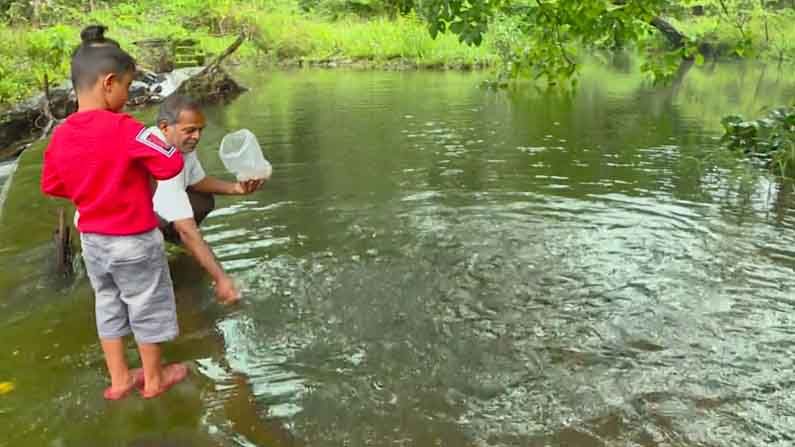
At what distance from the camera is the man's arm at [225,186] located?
379cm

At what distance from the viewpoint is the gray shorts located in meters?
2.96

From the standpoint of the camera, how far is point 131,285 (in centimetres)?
304


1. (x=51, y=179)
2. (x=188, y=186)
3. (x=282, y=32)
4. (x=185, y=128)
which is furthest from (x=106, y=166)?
(x=282, y=32)

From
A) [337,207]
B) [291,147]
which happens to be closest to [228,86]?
[291,147]

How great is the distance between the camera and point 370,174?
8.27m

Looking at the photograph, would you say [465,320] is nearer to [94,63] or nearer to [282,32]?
[94,63]

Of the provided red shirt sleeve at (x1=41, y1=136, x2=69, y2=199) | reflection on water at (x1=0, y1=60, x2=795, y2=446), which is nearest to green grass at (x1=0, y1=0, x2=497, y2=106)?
reflection on water at (x1=0, y1=60, x2=795, y2=446)

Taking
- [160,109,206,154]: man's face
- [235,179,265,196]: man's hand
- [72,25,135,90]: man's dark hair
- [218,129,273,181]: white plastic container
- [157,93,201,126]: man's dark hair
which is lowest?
[235,179,265,196]: man's hand

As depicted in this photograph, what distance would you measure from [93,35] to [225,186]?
132cm

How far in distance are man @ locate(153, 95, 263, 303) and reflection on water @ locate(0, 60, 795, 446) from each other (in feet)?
1.29

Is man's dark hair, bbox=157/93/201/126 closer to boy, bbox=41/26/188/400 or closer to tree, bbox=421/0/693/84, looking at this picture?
boy, bbox=41/26/188/400

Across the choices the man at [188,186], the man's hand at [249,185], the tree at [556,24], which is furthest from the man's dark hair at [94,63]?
the tree at [556,24]

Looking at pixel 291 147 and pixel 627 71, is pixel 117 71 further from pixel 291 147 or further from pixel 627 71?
pixel 627 71

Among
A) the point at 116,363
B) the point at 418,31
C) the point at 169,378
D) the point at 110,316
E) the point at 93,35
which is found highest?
the point at 418,31
